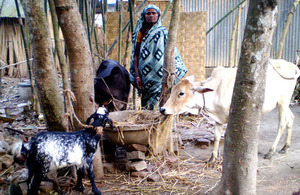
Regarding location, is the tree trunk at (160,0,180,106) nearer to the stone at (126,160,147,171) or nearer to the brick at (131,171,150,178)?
the stone at (126,160,147,171)

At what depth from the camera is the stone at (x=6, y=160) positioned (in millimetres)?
3402

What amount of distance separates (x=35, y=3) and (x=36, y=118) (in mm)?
3263

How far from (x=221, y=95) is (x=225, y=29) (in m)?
7.76

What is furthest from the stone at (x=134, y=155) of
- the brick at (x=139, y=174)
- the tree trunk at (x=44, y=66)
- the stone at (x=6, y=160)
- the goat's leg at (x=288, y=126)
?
the goat's leg at (x=288, y=126)

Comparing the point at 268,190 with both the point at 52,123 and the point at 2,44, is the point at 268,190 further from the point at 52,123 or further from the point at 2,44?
the point at 2,44

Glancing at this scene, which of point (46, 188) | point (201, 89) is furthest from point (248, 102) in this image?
point (46, 188)

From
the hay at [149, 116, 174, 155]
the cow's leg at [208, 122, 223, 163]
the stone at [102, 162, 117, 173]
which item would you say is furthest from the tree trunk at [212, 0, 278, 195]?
the stone at [102, 162, 117, 173]

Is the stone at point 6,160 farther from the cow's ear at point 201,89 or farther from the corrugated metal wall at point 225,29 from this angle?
the corrugated metal wall at point 225,29

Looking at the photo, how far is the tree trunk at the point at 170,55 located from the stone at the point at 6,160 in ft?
6.68

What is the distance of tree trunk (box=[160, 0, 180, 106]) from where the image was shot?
351 centimetres

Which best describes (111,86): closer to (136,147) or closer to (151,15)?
(151,15)

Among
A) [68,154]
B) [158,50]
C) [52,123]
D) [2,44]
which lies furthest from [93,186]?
[2,44]

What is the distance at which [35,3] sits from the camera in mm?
2850

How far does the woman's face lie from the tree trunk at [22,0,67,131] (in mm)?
1974
